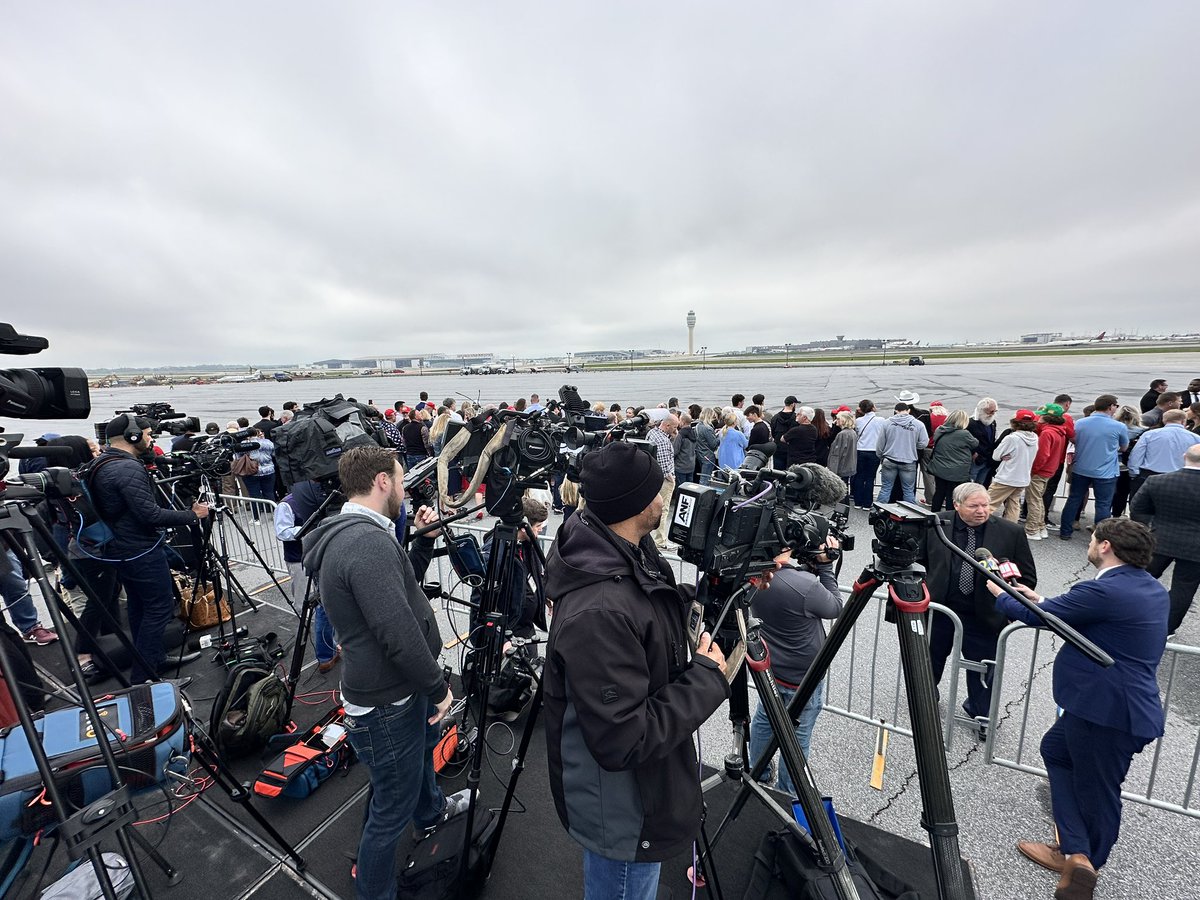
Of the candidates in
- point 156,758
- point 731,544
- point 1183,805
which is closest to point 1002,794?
point 1183,805

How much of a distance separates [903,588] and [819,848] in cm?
102

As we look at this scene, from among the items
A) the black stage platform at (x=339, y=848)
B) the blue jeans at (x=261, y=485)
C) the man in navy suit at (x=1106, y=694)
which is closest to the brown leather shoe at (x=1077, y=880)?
the man in navy suit at (x=1106, y=694)

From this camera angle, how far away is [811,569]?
3014 millimetres

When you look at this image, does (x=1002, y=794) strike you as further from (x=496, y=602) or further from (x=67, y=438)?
(x=67, y=438)

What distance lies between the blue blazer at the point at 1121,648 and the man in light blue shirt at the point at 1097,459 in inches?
239

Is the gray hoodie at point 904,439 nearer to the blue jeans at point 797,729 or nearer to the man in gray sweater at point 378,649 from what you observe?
the blue jeans at point 797,729

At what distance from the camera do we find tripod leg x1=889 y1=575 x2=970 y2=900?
5.28ft

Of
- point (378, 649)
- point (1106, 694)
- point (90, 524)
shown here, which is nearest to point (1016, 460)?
point (1106, 694)

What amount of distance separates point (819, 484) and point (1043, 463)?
283 inches

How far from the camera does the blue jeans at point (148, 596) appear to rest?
4004 mm

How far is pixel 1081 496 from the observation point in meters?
7.14

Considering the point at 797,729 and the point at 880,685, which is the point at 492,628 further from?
the point at 880,685

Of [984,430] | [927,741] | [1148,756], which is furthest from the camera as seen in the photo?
[984,430]

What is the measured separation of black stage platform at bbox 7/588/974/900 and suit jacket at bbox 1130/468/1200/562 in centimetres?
409
